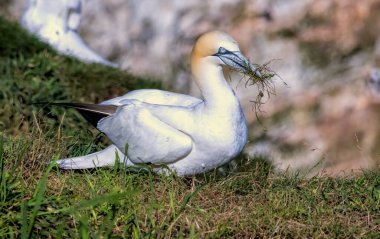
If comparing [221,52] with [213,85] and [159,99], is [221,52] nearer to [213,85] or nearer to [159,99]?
[213,85]

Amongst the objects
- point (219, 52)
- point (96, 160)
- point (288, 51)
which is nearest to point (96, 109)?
point (96, 160)

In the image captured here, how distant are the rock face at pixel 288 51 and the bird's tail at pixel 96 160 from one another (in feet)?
20.6

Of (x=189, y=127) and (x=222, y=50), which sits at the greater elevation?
(x=222, y=50)

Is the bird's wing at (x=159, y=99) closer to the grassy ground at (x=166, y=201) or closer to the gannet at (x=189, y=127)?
the gannet at (x=189, y=127)

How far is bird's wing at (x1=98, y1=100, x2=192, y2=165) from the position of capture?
5.71m

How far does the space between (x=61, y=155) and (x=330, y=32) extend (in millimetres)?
8838

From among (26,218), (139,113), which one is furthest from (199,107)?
(26,218)

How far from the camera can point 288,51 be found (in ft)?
47.5

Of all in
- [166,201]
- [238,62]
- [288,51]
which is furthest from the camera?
[288,51]

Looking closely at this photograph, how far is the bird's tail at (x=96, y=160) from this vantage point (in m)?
5.71

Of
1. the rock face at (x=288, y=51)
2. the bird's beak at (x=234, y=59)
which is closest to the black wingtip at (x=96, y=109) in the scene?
the bird's beak at (x=234, y=59)

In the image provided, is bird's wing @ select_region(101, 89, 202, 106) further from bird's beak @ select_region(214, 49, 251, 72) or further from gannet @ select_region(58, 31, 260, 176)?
bird's beak @ select_region(214, 49, 251, 72)

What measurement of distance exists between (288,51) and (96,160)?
8.99 metres

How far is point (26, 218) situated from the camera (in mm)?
4562
